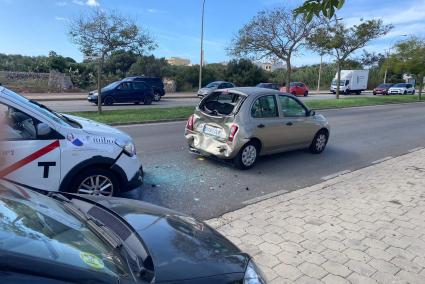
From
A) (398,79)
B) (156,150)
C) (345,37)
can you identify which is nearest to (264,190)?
(156,150)

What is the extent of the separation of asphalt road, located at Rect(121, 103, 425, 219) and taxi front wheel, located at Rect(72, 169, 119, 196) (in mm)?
607

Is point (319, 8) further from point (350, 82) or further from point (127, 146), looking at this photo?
point (350, 82)

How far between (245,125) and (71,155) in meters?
3.55

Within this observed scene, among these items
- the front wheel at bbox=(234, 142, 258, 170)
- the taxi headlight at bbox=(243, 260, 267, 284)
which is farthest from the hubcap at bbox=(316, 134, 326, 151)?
the taxi headlight at bbox=(243, 260, 267, 284)

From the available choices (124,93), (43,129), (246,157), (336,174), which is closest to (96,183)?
(43,129)

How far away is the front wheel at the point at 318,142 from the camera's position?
906cm

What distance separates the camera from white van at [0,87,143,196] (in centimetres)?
418

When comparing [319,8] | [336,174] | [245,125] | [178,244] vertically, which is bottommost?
[336,174]

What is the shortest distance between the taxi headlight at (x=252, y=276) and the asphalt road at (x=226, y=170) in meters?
2.60

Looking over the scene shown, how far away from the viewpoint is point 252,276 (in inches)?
87.3

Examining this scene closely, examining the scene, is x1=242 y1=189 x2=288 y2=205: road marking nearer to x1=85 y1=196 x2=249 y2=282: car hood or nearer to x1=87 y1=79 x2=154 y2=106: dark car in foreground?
x1=85 y1=196 x2=249 y2=282: car hood

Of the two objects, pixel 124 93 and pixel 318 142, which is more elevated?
pixel 124 93

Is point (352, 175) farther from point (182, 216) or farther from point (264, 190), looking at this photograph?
point (182, 216)

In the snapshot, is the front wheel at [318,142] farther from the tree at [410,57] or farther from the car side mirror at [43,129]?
the tree at [410,57]
